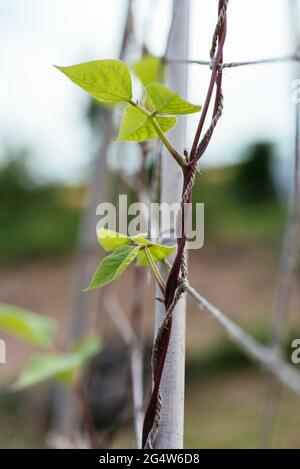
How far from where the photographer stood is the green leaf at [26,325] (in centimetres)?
59

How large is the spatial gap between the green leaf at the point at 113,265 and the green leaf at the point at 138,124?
0.16 feet

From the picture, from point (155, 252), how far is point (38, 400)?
2472 millimetres

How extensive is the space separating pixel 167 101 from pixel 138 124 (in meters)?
0.02

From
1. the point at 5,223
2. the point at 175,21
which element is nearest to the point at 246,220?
the point at 5,223

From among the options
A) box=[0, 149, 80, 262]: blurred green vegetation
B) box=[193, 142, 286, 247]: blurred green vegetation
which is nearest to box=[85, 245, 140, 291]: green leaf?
box=[193, 142, 286, 247]: blurred green vegetation

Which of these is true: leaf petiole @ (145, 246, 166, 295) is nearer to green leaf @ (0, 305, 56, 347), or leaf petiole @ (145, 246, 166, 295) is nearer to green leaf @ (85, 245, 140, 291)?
green leaf @ (85, 245, 140, 291)

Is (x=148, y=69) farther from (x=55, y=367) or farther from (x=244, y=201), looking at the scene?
(x=244, y=201)

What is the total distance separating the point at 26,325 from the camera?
2.02 ft

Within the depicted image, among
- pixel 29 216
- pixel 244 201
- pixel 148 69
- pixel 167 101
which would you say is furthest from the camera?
pixel 29 216

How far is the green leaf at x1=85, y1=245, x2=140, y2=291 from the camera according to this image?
269mm

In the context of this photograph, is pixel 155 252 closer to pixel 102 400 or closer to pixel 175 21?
pixel 175 21

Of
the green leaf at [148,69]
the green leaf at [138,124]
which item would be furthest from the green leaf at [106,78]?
the green leaf at [148,69]

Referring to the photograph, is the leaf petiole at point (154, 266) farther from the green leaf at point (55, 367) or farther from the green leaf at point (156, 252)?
the green leaf at point (55, 367)

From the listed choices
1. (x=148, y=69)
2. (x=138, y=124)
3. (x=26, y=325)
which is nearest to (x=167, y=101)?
(x=138, y=124)
